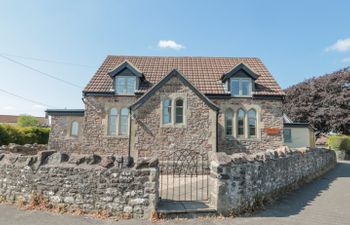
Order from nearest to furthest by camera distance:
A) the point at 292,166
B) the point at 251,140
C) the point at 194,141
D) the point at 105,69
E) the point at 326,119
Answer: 1. the point at 292,166
2. the point at 194,141
3. the point at 251,140
4. the point at 105,69
5. the point at 326,119

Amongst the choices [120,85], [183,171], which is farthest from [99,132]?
[183,171]

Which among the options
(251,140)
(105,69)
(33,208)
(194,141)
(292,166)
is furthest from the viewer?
(105,69)

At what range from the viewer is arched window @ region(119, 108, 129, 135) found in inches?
665

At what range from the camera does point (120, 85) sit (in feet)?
56.5

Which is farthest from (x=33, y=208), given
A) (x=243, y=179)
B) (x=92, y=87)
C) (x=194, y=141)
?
(x=92, y=87)

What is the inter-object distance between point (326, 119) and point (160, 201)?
105 ft

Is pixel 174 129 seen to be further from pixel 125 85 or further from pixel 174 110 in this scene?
pixel 125 85

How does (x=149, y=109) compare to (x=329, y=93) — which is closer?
(x=149, y=109)

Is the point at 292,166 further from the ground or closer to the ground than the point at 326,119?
closer to the ground

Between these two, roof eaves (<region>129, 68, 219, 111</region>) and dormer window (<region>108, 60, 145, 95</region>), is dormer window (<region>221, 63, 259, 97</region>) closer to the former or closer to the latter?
roof eaves (<region>129, 68, 219, 111</region>)

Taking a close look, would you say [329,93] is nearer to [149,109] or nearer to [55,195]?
[149,109]

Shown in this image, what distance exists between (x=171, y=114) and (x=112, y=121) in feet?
15.1

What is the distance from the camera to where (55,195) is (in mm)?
6980

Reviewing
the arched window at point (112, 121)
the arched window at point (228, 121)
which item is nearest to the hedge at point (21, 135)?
the arched window at point (112, 121)
